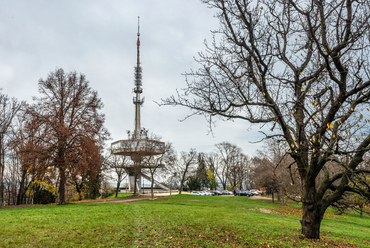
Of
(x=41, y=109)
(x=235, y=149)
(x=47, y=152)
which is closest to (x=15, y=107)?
(x=41, y=109)

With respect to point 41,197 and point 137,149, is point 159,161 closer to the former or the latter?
point 137,149

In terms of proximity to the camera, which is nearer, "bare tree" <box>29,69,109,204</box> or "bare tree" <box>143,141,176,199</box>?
"bare tree" <box>29,69,109,204</box>

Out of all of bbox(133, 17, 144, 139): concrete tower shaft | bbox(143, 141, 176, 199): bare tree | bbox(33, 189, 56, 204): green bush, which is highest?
bbox(133, 17, 144, 139): concrete tower shaft

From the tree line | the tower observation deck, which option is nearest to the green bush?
the tree line

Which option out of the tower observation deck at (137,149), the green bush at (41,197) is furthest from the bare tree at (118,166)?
the green bush at (41,197)

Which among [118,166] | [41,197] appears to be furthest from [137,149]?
[41,197]

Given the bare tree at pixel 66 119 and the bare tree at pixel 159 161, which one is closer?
the bare tree at pixel 66 119

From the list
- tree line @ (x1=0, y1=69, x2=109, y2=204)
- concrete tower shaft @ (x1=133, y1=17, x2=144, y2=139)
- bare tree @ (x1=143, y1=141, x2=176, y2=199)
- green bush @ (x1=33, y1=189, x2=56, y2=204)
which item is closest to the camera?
tree line @ (x1=0, y1=69, x2=109, y2=204)

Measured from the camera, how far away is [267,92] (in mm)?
9023

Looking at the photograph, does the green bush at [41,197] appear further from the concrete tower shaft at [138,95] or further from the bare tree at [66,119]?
the concrete tower shaft at [138,95]

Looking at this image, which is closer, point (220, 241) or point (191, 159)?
point (220, 241)

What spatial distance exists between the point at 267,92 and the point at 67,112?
792 inches

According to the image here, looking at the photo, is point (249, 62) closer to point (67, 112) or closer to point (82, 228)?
point (82, 228)

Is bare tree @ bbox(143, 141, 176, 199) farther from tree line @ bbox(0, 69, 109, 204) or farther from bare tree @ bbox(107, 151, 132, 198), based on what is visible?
tree line @ bbox(0, 69, 109, 204)
